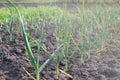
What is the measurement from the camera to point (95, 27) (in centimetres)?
384

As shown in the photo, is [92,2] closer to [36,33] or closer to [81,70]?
[36,33]

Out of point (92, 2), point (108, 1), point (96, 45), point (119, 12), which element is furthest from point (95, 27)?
point (92, 2)

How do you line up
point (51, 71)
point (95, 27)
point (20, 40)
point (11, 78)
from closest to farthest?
point (11, 78)
point (51, 71)
point (20, 40)
point (95, 27)

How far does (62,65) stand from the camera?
215cm

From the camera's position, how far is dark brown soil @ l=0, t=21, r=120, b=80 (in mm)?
1919

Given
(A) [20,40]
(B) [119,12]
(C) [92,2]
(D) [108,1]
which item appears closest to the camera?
(A) [20,40]

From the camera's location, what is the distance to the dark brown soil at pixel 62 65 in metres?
1.92

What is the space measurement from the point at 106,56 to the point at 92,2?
7.64m

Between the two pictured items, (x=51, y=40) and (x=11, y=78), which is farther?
(x=51, y=40)

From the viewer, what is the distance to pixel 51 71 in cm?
198

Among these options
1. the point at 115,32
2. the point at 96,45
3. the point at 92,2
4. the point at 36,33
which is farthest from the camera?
the point at 92,2

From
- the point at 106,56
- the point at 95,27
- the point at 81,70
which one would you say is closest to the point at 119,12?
the point at 95,27

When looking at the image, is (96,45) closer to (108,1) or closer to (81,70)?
(81,70)

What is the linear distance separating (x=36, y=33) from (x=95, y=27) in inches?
40.2
